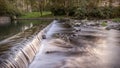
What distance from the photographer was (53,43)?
1353 cm

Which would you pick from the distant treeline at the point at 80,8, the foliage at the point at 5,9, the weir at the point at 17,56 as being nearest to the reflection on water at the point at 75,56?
the weir at the point at 17,56

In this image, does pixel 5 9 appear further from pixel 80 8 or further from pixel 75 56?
pixel 75 56

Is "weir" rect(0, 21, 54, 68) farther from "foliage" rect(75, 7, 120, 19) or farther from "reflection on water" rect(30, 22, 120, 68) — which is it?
"foliage" rect(75, 7, 120, 19)

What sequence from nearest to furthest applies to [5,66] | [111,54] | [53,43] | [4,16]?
[5,66], [111,54], [53,43], [4,16]

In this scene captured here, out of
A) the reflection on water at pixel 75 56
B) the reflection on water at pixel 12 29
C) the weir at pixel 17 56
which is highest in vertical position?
the weir at pixel 17 56

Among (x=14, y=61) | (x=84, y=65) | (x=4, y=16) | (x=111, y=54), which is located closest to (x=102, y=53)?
(x=111, y=54)

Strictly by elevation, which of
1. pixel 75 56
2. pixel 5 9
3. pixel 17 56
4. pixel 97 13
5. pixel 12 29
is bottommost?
pixel 12 29

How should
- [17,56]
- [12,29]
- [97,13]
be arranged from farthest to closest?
[97,13]
[12,29]
[17,56]

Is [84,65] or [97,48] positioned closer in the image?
[84,65]

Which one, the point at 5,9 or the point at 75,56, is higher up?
the point at 5,9

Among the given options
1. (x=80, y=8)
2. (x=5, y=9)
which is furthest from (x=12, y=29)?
(x=5, y=9)

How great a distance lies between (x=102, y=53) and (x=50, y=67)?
343 cm

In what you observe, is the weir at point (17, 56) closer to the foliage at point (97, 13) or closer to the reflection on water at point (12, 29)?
the reflection on water at point (12, 29)

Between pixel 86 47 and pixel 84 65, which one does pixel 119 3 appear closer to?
pixel 86 47
